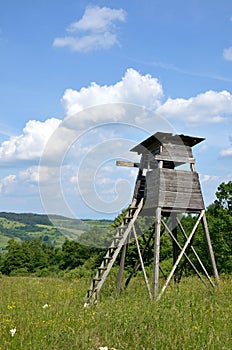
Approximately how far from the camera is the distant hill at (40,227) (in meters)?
12.3

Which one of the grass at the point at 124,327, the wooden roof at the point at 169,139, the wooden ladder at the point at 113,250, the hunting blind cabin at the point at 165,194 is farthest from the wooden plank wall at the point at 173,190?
the grass at the point at 124,327

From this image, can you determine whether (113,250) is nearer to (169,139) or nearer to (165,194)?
(165,194)

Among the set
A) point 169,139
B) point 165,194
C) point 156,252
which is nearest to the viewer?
point 156,252

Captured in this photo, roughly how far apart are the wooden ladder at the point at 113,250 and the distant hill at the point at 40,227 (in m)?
0.72

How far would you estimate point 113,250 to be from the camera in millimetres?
13695

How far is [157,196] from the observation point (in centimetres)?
1314

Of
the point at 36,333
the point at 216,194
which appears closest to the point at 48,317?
the point at 36,333

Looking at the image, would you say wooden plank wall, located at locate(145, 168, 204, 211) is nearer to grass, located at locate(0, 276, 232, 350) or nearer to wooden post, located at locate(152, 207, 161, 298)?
wooden post, located at locate(152, 207, 161, 298)

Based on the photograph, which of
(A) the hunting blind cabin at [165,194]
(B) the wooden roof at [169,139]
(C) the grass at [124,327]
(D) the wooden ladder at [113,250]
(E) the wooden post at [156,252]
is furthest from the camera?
(B) the wooden roof at [169,139]

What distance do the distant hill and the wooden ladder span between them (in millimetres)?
724

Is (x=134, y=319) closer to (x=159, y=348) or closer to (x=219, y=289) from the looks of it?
(x=159, y=348)

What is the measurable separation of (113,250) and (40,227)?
375 feet

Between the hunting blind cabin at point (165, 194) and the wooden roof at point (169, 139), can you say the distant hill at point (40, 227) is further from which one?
the wooden roof at point (169, 139)

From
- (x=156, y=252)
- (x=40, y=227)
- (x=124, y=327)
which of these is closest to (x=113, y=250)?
(x=156, y=252)
